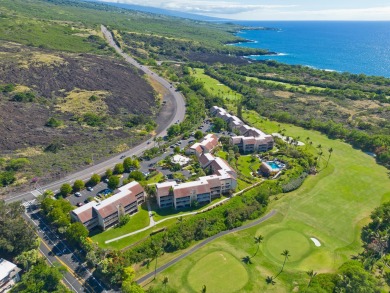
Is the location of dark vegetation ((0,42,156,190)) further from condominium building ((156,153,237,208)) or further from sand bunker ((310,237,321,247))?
sand bunker ((310,237,321,247))

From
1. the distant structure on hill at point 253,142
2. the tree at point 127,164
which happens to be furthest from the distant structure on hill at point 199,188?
the distant structure on hill at point 253,142

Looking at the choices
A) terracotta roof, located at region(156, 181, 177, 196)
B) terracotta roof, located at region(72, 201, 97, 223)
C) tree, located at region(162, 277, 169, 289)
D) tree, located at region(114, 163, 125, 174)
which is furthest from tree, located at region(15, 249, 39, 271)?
tree, located at region(114, 163, 125, 174)

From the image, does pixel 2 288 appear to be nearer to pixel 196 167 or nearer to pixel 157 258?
pixel 157 258

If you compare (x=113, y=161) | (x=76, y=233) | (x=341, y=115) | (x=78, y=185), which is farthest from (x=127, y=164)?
(x=341, y=115)

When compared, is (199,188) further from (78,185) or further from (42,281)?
(42,281)

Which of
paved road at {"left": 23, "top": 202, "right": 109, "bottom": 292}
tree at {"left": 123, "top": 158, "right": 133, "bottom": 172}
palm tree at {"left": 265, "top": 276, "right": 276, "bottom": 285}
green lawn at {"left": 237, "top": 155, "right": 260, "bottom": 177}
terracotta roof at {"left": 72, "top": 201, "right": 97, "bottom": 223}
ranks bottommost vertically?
paved road at {"left": 23, "top": 202, "right": 109, "bottom": 292}

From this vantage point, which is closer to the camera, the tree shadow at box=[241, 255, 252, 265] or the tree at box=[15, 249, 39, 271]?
the tree at box=[15, 249, 39, 271]

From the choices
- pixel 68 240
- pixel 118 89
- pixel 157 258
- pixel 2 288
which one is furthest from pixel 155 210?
pixel 118 89
